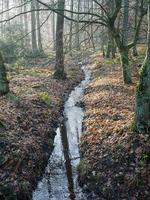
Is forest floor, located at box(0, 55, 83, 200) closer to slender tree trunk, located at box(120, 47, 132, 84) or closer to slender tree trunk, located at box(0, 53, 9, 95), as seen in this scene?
slender tree trunk, located at box(0, 53, 9, 95)

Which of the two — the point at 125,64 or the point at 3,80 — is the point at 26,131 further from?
the point at 125,64

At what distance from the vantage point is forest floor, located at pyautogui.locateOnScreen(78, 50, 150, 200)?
31.6 feet

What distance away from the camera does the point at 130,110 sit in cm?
1441

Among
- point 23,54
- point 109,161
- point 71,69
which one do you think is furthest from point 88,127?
point 23,54

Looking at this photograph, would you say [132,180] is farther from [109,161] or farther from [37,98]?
[37,98]

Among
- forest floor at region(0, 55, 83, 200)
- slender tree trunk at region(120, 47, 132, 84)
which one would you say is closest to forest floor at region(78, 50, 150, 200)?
forest floor at region(0, 55, 83, 200)

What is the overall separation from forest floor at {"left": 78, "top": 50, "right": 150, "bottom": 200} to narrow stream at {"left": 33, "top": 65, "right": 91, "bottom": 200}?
357mm

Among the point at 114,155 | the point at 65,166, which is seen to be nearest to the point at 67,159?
the point at 65,166

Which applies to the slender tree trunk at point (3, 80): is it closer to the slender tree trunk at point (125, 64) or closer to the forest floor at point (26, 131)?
the forest floor at point (26, 131)

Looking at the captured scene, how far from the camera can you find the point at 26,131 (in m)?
13.1

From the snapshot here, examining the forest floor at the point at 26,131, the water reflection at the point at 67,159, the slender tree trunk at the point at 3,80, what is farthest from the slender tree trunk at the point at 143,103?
the slender tree trunk at the point at 3,80

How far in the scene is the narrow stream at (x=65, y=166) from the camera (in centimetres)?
1004

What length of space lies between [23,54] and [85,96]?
16.1m

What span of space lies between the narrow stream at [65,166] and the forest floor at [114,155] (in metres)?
0.36
